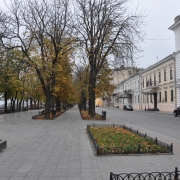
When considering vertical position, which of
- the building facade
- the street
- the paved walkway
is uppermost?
the building facade

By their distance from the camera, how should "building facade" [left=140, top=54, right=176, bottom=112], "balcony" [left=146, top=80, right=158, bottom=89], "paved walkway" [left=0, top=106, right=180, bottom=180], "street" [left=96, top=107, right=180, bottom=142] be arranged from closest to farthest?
"paved walkway" [left=0, top=106, right=180, bottom=180] → "street" [left=96, top=107, right=180, bottom=142] → "building facade" [left=140, top=54, right=176, bottom=112] → "balcony" [left=146, top=80, right=158, bottom=89]

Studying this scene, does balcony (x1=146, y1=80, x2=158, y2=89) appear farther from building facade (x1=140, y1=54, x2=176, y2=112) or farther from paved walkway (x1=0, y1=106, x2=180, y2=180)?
paved walkway (x1=0, y1=106, x2=180, y2=180)

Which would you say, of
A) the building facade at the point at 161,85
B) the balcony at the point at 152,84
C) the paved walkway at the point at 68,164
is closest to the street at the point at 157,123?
the paved walkway at the point at 68,164

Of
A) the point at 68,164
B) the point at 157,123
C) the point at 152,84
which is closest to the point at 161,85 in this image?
the point at 152,84

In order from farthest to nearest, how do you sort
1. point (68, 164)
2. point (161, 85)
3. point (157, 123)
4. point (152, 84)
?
point (152, 84) < point (161, 85) < point (157, 123) < point (68, 164)

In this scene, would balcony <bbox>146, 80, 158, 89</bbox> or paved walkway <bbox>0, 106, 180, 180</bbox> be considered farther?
balcony <bbox>146, 80, 158, 89</bbox>

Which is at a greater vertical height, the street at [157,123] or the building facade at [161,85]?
the building facade at [161,85]

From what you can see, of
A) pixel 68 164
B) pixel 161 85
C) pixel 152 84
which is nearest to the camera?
pixel 68 164

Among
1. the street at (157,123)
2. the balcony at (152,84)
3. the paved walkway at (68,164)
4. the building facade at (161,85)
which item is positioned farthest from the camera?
the balcony at (152,84)

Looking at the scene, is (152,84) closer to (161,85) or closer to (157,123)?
(161,85)

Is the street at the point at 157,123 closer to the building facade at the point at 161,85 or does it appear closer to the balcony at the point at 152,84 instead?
the building facade at the point at 161,85

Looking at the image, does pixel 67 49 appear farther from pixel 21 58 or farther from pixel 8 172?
pixel 8 172

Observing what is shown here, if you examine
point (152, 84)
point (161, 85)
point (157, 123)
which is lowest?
point (157, 123)

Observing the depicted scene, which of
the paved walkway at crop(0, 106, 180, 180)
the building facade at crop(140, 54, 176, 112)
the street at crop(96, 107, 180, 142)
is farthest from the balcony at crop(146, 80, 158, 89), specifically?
the paved walkway at crop(0, 106, 180, 180)
